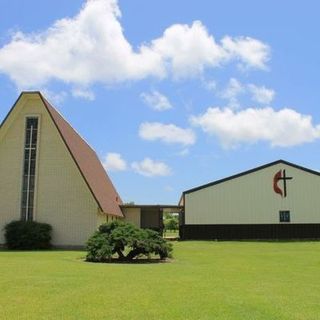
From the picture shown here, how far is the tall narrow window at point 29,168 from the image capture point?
35.3 metres

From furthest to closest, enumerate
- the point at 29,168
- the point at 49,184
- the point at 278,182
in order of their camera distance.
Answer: the point at 278,182
the point at 29,168
the point at 49,184

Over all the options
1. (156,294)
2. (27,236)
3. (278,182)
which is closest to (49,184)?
(27,236)

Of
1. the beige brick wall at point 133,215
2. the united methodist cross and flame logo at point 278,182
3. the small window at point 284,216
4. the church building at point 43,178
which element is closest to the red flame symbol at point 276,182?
the united methodist cross and flame logo at point 278,182

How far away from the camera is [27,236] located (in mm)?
33062

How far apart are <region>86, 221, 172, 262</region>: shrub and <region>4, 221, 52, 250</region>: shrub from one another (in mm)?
10354

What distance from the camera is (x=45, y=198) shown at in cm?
3516

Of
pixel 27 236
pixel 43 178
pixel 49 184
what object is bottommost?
pixel 27 236

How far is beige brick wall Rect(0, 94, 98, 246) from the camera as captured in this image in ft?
114

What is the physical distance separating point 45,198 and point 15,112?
21.0ft

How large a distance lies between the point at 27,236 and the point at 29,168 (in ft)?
16.5

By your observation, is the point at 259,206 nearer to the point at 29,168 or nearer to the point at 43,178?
the point at 43,178

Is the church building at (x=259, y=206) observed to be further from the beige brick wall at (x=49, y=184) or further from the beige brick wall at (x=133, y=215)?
the beige brick wall at (x=49, y=184)

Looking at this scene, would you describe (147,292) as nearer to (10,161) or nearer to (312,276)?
(312,276)

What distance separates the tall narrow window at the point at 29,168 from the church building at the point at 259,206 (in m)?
16.8
